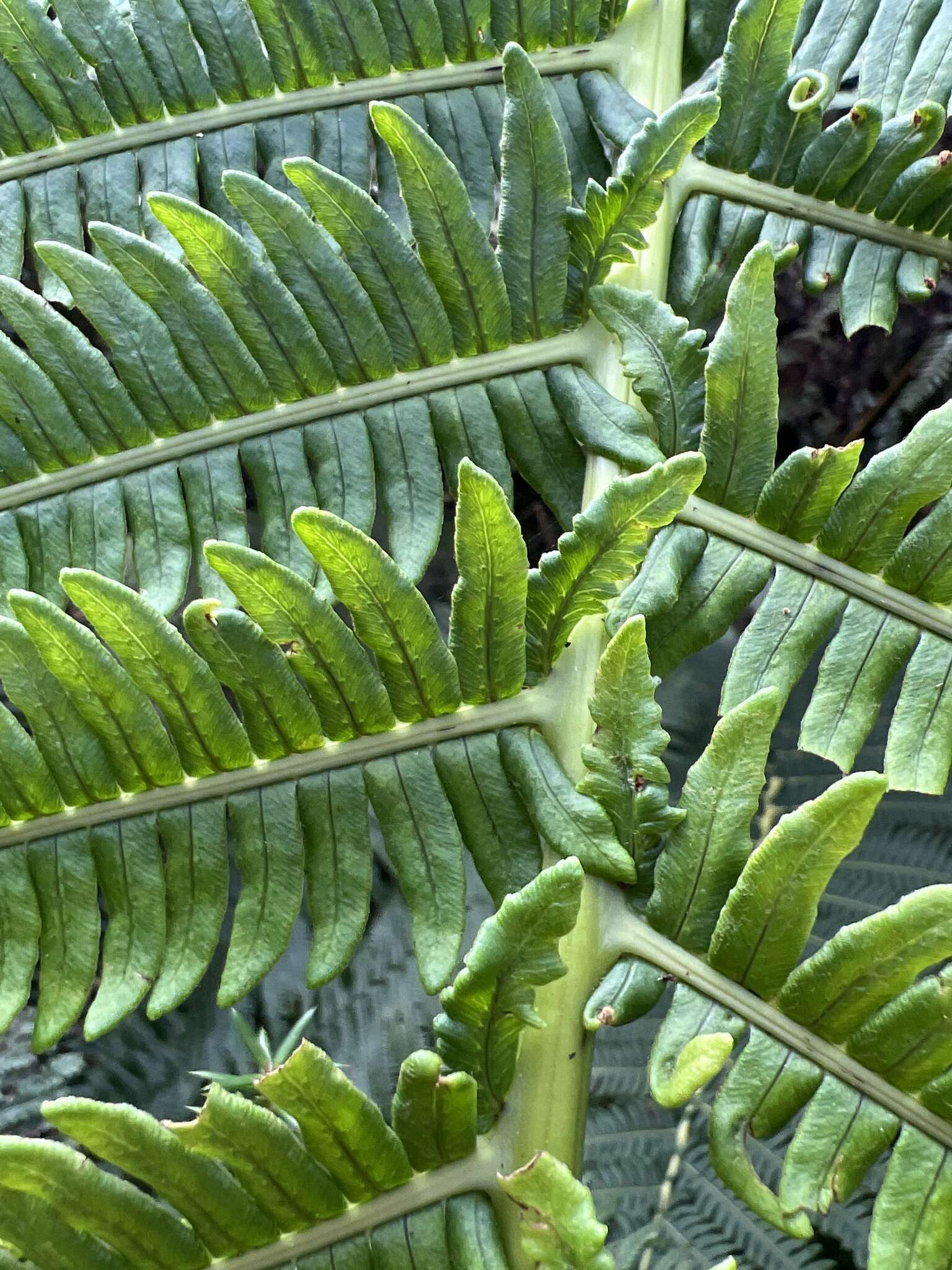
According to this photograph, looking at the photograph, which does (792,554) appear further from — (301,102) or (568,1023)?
(301,102)

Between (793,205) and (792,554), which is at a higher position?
(793,205)

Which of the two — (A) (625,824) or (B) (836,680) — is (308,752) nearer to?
(A) (625,824)

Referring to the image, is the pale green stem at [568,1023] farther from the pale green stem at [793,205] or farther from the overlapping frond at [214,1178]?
the pale green stem at [793,205]

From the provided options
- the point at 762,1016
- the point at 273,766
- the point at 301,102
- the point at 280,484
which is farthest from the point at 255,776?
the point at 301,102

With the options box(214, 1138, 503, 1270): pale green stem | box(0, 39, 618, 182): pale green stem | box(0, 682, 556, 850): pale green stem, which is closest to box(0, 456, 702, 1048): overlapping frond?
box(0, 682, 556, 850): pale green stem

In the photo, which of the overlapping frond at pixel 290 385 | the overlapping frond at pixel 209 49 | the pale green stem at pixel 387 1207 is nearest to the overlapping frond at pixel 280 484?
the overlapping frond at pixel 290 385

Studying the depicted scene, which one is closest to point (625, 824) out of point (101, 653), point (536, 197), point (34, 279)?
point (101, 653)
